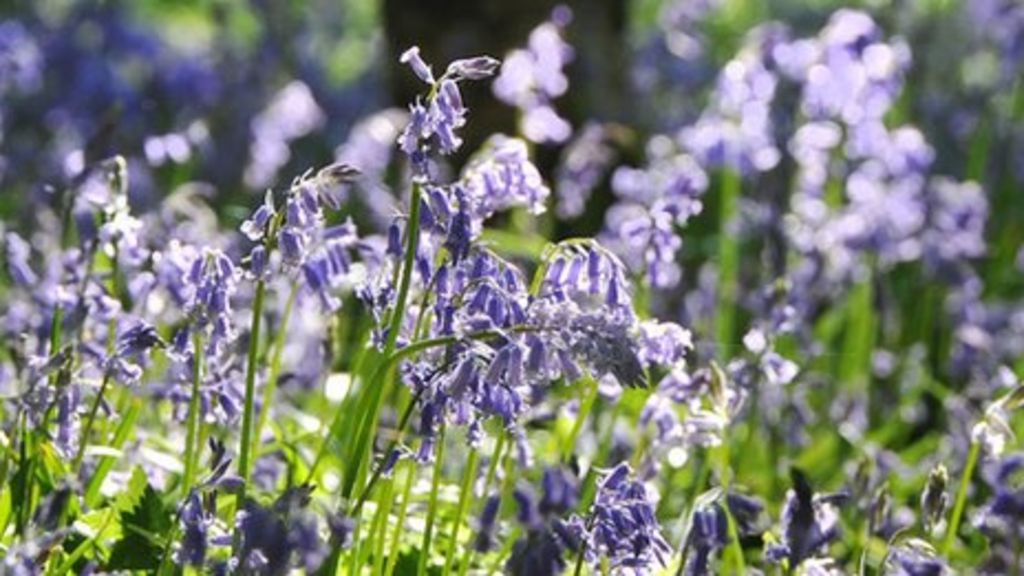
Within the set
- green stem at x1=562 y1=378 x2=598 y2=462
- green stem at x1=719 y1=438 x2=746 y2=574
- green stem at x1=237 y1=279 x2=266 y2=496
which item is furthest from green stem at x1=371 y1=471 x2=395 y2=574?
green stem at x1=719 y1=438 x2=746 y2=574

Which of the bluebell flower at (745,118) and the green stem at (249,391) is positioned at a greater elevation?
the bluebell flower at (745,118)

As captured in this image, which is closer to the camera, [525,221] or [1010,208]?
[525,221]

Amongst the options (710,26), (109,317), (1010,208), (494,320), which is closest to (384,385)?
(494,320)

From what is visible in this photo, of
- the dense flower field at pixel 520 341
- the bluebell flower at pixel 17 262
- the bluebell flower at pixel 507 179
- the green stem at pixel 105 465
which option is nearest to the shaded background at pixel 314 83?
the dense flower field at pixel 520 341

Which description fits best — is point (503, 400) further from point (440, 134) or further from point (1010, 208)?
point (1010, 208)

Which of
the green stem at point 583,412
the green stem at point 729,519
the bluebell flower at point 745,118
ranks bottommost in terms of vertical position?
the green stem at point 729,519

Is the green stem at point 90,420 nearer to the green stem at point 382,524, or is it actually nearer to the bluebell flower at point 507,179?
the green stem at point 382,524

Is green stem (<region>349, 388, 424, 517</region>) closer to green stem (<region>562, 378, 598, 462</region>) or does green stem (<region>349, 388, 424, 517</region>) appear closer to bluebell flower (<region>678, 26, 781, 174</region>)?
green stem (<region>562, 378, 598, 462</region>)

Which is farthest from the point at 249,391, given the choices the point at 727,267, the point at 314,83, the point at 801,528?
the point at 314,83
